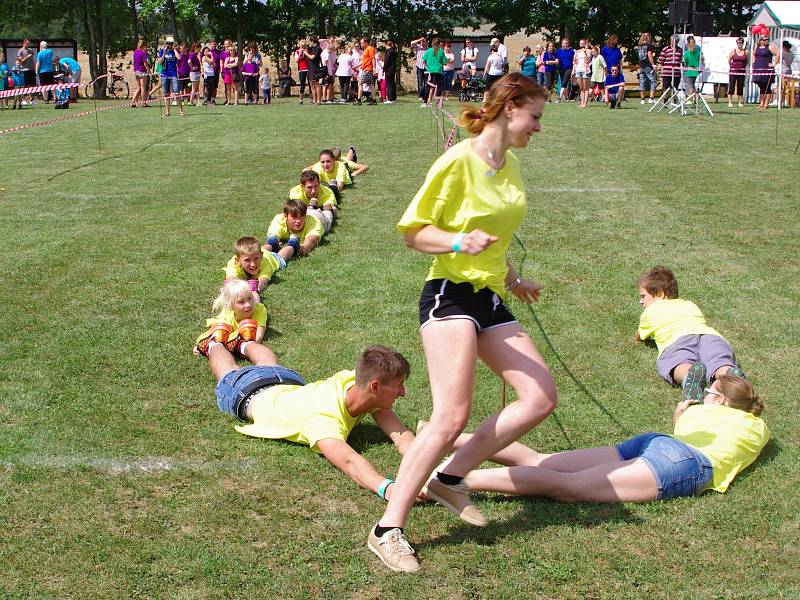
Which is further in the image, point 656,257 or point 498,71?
point 498,71

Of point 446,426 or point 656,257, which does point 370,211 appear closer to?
point 656,257

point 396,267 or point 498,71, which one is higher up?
→ point 498,71

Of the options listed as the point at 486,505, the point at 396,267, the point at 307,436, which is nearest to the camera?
the point at 486,505

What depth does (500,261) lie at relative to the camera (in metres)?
4.07

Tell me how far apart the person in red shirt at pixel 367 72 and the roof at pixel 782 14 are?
526 inches

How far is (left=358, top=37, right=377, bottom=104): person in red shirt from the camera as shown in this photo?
99.2 feet

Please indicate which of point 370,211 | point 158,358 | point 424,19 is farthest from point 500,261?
point 424,19

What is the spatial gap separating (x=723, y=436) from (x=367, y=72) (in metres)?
27.3

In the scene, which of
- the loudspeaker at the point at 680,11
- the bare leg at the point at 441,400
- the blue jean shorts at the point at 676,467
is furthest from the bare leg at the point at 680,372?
the loudspeaker at the point at 680,11

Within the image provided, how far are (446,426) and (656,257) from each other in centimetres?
613

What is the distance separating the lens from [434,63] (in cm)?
2895

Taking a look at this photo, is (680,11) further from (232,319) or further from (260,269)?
(232,319)

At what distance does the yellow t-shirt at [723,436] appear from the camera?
4770 millimetres

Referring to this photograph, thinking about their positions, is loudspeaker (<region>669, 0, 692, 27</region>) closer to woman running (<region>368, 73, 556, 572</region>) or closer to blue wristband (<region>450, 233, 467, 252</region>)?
woman running (<region>368, 73, 556, 572</region>)
